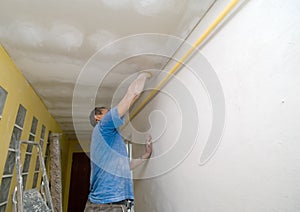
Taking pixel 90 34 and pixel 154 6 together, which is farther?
pixel 90 34

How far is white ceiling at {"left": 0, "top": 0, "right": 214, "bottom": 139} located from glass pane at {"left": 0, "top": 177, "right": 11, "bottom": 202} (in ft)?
3.17

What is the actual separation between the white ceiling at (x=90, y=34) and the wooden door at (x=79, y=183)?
371cm

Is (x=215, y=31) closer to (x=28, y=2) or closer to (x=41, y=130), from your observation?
(x=28, y=2)

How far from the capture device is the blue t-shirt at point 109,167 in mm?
1396

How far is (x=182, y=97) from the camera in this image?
141 centimetres

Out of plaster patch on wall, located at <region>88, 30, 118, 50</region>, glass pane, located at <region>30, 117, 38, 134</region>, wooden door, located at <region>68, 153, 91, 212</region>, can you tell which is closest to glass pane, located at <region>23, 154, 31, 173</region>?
glass pane, located at <region>30, 117, 38, 134</region>

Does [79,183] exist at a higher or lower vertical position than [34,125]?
lower

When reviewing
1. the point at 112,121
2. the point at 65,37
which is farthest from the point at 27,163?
the point at 65,37

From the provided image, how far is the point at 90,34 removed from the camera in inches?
52.6

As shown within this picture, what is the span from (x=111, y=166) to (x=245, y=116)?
107cm

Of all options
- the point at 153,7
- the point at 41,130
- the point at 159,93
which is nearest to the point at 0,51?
the point at 153,7

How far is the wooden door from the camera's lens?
15.8ft

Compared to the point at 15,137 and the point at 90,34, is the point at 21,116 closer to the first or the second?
the point at 15,137

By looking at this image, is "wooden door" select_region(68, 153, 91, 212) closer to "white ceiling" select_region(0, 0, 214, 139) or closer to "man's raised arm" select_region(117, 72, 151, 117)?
"white ceiling" select_region(0, 0, 214, 139)
